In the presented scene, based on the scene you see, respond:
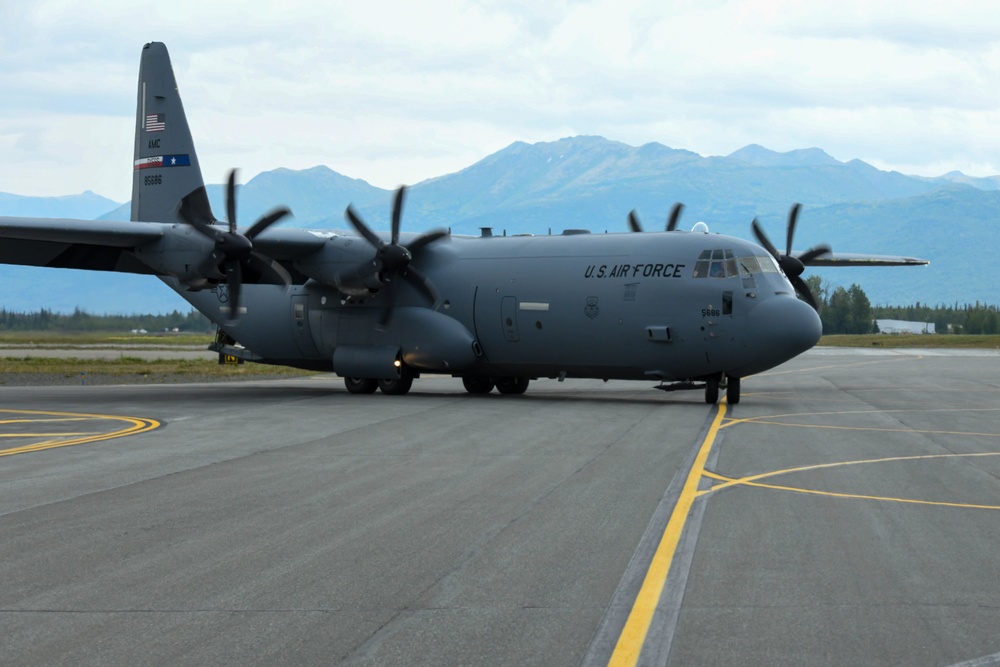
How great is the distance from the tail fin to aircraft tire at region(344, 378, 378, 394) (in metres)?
7.53

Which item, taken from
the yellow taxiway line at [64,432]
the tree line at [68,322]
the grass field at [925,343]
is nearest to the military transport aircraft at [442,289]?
the yellow taxiway line at [64,432]

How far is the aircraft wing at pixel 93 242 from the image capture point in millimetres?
26281

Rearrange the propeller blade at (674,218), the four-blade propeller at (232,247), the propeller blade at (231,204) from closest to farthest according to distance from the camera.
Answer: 1. the four-blade propeller at (232,247)
2. the propeller blade at (231,204)
3. the propeller blade at (674,218)

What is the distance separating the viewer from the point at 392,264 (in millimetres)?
28516

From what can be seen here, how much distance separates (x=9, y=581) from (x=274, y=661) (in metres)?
2.99

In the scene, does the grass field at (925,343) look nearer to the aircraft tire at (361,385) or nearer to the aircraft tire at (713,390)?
the aircraft tire at (713,390)

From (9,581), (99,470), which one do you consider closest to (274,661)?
(9,581)

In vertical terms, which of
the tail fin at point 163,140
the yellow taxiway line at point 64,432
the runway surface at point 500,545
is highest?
the tail fin at point 163,140

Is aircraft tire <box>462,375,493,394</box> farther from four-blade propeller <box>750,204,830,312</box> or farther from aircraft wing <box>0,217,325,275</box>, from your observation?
four-blade propeller <box>750,204,830,312</box>

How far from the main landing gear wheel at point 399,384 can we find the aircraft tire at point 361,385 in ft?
1.12

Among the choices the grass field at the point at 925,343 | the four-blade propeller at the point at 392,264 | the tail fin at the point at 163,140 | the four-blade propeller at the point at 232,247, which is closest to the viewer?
the four-blade propeller at the point at 232,247

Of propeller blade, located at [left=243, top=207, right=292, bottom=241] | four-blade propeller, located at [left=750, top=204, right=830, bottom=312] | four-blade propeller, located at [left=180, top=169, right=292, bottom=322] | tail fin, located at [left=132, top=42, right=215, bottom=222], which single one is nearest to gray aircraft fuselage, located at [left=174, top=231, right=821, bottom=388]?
propeller blade, located at [left=243, top=207, right=292, bottom=241]

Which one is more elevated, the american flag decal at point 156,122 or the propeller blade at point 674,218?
the american flag decal at point 156,122

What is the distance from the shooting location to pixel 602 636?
6281mm
